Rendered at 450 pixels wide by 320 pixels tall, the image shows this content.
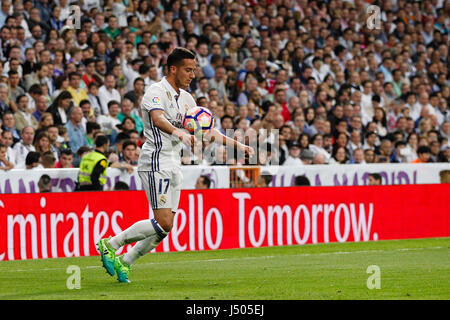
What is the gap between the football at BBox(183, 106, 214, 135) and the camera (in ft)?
31.4

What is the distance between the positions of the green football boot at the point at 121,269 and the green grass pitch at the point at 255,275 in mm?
92

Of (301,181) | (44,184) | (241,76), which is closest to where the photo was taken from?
(44,184)

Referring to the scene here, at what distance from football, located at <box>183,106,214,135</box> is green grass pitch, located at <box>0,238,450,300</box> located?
163 centimetres

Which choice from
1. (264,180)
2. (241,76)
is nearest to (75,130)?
(264,180)

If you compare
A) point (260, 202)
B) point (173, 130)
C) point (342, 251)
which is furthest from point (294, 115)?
point (173, 130)

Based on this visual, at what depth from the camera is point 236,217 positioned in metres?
15.6

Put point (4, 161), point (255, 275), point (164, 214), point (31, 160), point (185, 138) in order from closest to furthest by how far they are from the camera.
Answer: point (185, 138) < point (164, 214) < point (255, 275) < point (4, 161) < point (31, 160)

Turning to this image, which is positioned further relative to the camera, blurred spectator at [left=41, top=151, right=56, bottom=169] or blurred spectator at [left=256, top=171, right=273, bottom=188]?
blurred spectator at [left=256, top=171, right=273, bottom=188]

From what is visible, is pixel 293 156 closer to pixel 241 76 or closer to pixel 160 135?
pixel 241 76

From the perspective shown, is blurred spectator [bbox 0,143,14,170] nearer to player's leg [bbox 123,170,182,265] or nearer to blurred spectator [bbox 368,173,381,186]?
player's leg [bbox 123,170,182,265]

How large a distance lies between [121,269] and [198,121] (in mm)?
1768

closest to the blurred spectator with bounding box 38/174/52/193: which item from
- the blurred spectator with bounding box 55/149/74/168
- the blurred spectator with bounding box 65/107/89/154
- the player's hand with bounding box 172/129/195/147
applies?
the blurred spectator with bounding box 55/149/74/168
